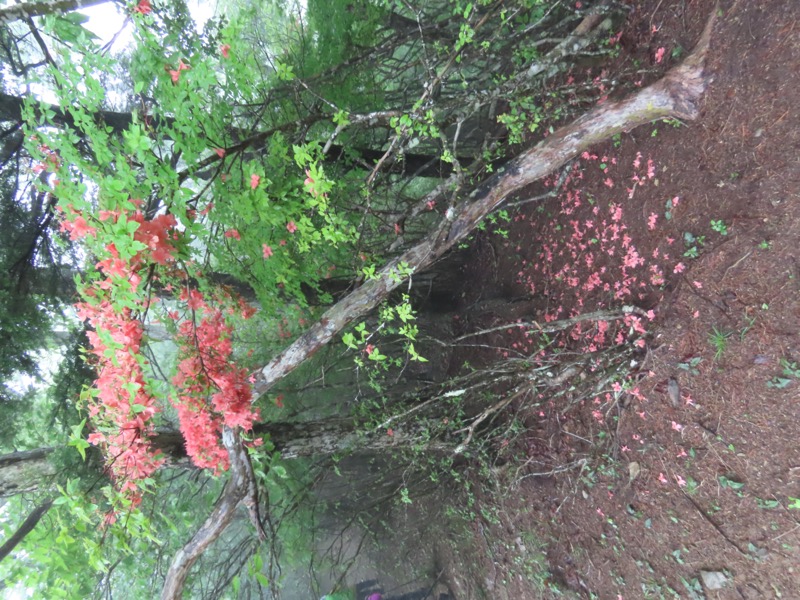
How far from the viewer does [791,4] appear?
2465 mm

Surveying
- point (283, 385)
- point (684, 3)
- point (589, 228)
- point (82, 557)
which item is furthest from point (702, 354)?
point (283, 385)

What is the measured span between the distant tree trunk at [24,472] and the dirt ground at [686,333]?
13.2ft

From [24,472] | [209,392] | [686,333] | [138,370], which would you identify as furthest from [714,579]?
[24,472]

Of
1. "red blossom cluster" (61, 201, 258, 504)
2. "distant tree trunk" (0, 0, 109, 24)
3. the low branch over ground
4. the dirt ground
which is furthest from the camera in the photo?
the low branch over ground

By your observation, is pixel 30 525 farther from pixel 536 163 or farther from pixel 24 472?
pixel 536 163

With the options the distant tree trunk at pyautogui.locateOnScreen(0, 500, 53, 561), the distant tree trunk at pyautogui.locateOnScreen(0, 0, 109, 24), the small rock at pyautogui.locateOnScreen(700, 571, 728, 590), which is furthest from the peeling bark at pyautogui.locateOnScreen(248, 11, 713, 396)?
the small rock at pyautogui.locateOnScreen(700, 571, 728, 590)

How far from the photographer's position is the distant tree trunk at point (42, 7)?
165 cm

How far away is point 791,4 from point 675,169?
3.31 ft

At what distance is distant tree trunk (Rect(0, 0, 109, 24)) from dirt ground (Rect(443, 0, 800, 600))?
3.13 m

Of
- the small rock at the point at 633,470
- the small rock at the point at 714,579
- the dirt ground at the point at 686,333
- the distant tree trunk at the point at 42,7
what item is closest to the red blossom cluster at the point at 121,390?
the distant tree trunk at the point at 42,7

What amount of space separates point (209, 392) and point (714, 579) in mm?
3454

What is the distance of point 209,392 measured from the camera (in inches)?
113

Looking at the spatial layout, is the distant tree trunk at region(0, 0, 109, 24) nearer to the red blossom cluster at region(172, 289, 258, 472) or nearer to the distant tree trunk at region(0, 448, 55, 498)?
the red blossom cluster at region(172, 289, 258, 472)

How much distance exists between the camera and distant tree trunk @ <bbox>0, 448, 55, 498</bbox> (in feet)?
11.4
